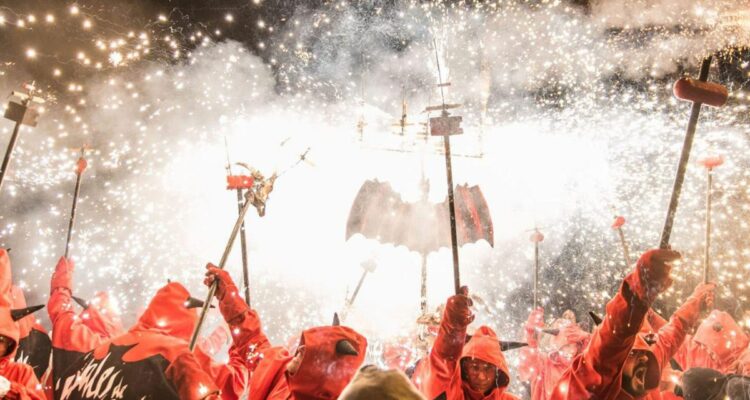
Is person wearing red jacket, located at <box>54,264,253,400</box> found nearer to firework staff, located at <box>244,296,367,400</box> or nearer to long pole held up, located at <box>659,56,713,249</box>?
firework staff, located at <box>244,296,367,400</box>

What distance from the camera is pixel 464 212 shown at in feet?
26.8

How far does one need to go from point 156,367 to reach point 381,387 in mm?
2289

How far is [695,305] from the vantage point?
456 centimetres

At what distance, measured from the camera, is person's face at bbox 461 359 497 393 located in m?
3.53

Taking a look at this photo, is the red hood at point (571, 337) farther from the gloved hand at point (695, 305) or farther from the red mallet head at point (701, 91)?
the red mallet head at point (701, 91)

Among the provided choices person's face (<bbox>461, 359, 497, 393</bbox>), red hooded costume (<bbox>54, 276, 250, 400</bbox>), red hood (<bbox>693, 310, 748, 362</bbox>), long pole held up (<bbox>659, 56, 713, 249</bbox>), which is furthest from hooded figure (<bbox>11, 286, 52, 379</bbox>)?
red hood (<bbox>693, 310, 748, 362</bbox>)

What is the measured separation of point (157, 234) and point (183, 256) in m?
→ 1.57

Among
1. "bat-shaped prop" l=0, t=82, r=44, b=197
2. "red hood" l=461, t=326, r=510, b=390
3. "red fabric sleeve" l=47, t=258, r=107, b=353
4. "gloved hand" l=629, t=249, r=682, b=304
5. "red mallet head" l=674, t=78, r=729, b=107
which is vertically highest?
"bat-shaped prop" l=0, t=82, r=44, b=197

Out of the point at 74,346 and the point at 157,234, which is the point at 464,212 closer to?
the point at 74,346

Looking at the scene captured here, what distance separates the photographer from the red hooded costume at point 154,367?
8.09ft

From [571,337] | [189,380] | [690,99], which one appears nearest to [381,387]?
[189,380]

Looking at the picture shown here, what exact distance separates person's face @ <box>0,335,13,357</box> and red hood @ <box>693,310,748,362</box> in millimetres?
9353

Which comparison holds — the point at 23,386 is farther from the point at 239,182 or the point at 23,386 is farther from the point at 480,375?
the point at 480,375

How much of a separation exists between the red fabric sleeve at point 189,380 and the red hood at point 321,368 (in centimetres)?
59
